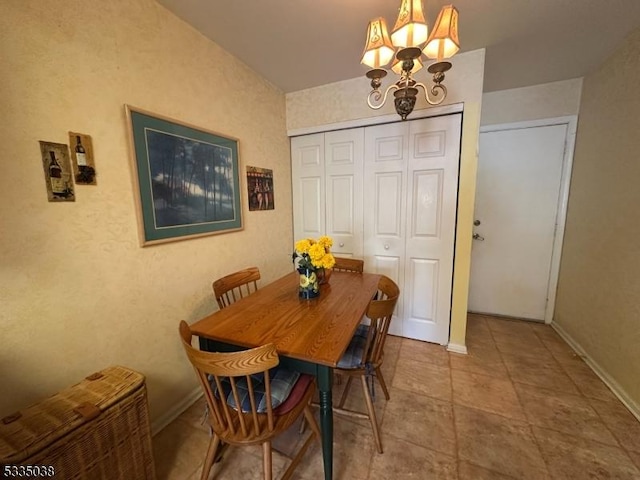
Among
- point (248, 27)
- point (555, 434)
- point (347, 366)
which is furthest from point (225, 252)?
point (555, 434)

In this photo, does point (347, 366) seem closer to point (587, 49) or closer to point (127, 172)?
point (127, 172)

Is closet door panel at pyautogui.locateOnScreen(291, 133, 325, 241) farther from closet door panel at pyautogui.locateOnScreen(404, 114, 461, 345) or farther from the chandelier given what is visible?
the chandelier

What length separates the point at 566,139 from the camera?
239 cm

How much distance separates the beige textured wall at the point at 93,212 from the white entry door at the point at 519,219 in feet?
8.99

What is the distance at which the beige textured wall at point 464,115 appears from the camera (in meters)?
1.91

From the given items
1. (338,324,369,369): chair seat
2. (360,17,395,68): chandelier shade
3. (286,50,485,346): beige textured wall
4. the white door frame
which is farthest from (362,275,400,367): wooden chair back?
the white door frame

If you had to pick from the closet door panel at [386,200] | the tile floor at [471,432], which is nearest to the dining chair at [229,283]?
the tile floor at [471,432]

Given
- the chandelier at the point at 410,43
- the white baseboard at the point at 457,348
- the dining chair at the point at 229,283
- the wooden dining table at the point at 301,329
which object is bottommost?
the white baseboard at the point at 457,348

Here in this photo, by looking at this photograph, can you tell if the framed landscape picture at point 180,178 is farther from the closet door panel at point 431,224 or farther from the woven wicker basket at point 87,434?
the closet door panel at point 431,224

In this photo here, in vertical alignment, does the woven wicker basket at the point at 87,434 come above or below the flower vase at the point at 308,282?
below

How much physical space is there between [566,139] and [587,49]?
810 mm

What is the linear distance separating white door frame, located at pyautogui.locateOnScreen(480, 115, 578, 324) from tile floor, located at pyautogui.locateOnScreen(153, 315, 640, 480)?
2.64ft

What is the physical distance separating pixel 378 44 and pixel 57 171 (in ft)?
4.98

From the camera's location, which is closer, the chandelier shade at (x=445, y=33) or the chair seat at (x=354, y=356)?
the chandelier shade at (x=445, y=33)
